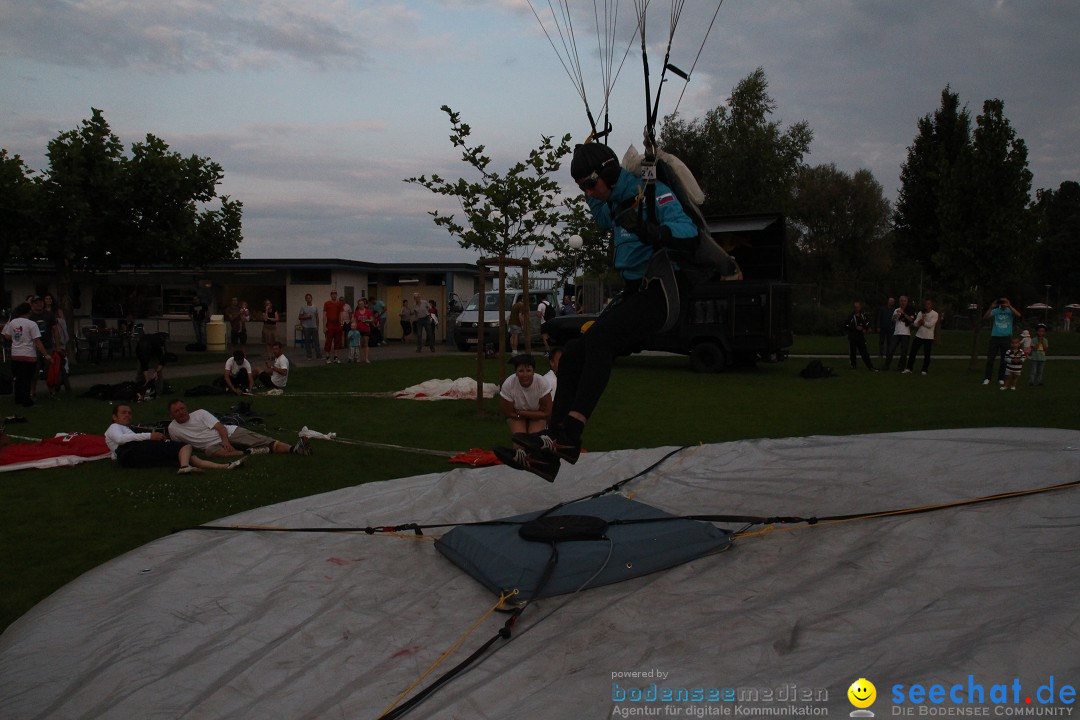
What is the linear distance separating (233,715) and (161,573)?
1.53 metres

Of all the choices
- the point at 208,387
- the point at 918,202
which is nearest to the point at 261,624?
the point at 208,387

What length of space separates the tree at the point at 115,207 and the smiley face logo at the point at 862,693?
15.3 meters

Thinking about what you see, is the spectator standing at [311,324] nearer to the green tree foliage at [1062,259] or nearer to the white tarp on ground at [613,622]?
the white tarp on ground at [613,622]

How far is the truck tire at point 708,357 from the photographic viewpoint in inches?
634

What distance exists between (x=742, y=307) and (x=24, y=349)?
467 inches

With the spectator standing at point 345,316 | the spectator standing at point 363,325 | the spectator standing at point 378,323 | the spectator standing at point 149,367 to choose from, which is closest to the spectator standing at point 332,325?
the spectator standing at point 345,316

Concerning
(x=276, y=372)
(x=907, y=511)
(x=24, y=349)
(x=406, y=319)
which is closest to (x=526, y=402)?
(x=907, y=511)

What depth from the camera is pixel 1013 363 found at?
12.3m

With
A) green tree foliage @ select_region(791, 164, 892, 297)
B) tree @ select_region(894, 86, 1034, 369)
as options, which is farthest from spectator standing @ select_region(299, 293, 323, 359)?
green tree foliage @ select_region(791, 164, 892, 297)

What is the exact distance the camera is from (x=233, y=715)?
8.76 ft

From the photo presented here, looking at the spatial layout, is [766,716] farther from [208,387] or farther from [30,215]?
[30,215]

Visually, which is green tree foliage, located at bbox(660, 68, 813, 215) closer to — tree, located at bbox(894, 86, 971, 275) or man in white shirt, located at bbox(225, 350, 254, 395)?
tree, located at bbox(894, 86, 971, 275)

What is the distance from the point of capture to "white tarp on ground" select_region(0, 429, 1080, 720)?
8.15ft

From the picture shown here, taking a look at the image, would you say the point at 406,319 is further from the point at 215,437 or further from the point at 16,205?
the point at 215,437
